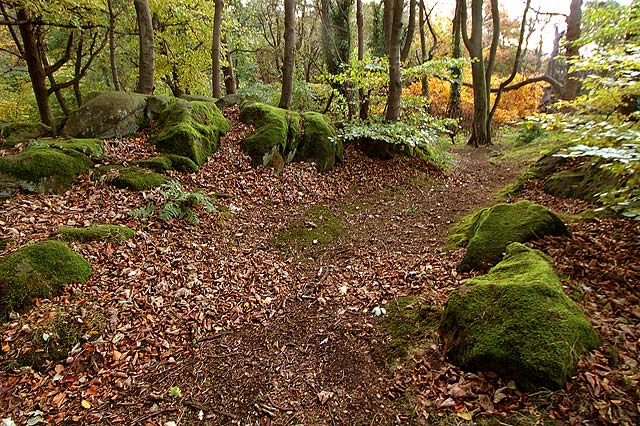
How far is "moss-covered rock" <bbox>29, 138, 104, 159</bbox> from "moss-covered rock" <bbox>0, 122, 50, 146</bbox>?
3.12 feet

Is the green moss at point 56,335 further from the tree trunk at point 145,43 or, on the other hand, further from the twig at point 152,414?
the tree trunk at point 145,43

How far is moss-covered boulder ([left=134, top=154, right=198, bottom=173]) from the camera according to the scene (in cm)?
698

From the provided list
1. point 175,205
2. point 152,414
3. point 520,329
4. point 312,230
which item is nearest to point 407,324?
point 520,329

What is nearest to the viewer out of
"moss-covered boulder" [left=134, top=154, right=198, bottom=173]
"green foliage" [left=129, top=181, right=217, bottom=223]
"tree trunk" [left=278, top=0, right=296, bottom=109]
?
"green foliage" [left=129, top=181, right=217, bottom=223]

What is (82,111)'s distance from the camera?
306 inches

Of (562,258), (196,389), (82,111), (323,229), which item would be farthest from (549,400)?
(82,111)

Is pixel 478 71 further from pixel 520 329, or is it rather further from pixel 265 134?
pixel 520 329

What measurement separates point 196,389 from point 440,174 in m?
8.92

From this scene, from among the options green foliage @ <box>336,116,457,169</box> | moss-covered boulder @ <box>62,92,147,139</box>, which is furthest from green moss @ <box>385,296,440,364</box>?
moss-covered boulder @ <box>62,92,147,139</box>

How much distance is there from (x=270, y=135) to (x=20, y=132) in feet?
18.8

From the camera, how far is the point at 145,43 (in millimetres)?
9086

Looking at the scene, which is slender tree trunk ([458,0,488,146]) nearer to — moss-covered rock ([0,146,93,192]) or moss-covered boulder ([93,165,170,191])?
moss-covered boulder ([93,165,170,191])

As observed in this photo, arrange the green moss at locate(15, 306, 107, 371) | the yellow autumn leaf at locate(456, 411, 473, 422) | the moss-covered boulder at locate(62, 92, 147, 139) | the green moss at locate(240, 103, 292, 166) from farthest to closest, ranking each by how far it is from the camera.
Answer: the green moss at locate(240, 103, 292, 166) < the moss-covered boulder at locate(62, 92, 147, 139) < the green moss at locate(15, 306, 107, 371) < the yellow autumn leaf at locate(456, 411, 473, 422)

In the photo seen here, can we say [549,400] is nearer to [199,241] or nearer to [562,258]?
[562,258]
